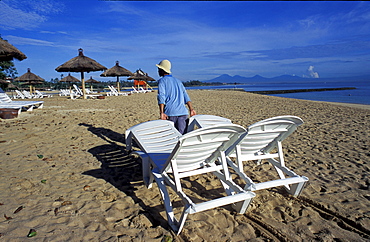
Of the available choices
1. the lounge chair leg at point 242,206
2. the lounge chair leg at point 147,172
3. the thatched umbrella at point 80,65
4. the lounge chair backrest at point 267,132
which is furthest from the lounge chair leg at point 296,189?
the thatched umbrella at point 80,65

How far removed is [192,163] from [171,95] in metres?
1.35

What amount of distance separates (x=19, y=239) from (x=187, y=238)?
1.37m

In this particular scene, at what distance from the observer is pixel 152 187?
293 centimetres

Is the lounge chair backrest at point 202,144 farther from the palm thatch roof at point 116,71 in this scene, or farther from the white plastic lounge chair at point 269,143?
the palm thatch roof at point 116,71

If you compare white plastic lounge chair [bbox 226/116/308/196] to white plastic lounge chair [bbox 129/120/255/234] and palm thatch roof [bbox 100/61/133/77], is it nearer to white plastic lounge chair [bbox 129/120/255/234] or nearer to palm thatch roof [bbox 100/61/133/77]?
white plastic lounge chair [bbox 129/120/255/234]

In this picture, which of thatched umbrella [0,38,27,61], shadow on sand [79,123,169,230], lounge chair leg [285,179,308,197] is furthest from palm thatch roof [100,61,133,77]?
lounge chair leg [285,179,308,197]

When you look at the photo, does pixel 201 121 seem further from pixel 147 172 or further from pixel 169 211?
pixel 169 211

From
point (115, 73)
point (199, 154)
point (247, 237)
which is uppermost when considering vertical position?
point (115, 73)

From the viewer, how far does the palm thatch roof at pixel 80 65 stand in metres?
14.4

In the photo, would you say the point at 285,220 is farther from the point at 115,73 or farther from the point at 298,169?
the point at 115,73

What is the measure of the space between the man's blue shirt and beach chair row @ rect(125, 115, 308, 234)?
38cm

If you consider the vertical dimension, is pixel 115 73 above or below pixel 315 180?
above

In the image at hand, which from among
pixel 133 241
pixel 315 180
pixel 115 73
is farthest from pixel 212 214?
pixel 115 73

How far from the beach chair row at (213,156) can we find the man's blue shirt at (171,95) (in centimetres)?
38
